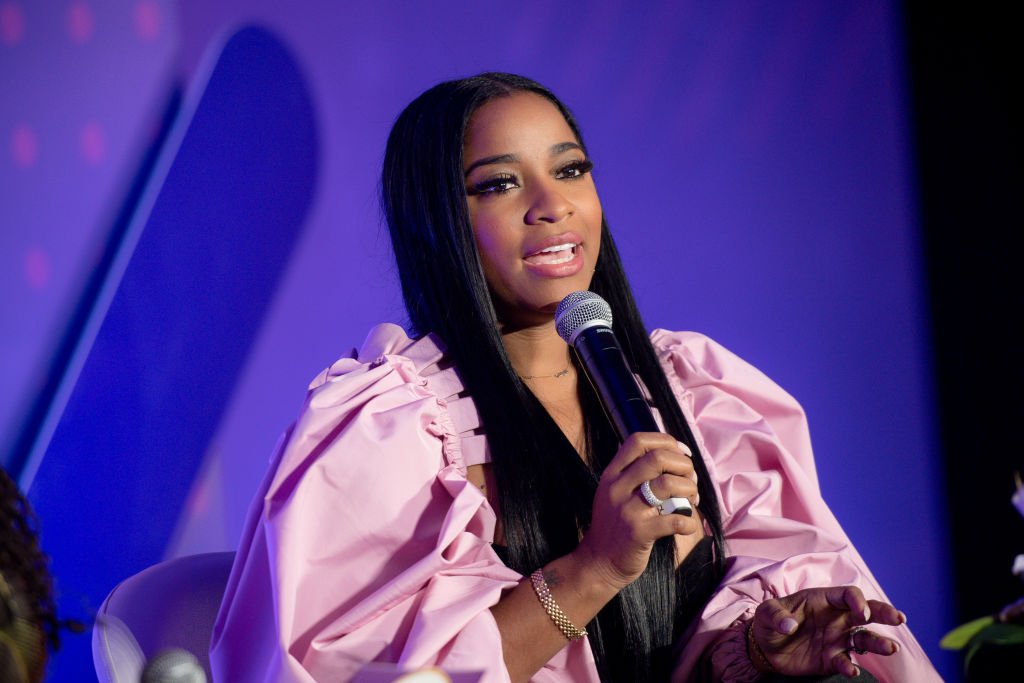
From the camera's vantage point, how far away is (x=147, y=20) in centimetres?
198

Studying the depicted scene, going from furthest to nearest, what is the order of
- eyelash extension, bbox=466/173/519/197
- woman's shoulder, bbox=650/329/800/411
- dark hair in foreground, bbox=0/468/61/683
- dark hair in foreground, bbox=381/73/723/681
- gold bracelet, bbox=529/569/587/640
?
woman's shoulder, bbox=650/329/800/411 → eyelash extension, bbox=466/173/519/197 → dark hair in foreground, bbox=381/73/723/681 → gold bracelet, bbox=529/569/587/640 → dark hair in foreground, bbox=0/468/61/683

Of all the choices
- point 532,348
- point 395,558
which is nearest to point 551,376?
point 532,348

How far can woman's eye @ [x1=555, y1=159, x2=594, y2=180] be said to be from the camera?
67.4 inches

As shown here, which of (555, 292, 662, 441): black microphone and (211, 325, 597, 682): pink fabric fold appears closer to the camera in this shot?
(555, 292, 662, 441): black microphone

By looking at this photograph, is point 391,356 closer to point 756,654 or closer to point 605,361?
point 605,361

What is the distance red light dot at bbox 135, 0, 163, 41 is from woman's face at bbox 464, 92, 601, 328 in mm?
697

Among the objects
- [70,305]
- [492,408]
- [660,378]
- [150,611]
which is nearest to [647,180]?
[660,378]

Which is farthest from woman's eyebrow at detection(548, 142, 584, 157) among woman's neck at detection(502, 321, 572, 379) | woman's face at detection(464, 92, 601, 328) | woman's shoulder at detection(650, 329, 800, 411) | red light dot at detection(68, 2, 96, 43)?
red light dot at detection(68, 2, 96, 43)

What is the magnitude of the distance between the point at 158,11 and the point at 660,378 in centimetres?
113

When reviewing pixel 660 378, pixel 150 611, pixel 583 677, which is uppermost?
pixel 660 378

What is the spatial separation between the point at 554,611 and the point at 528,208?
1.98 ft

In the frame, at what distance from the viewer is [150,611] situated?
148 centimetres

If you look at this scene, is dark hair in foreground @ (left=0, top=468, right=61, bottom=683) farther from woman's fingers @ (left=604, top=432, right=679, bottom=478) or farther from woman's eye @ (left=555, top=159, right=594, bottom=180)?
woman's eye @ (left=555, top=159, right=594, bottom=180)

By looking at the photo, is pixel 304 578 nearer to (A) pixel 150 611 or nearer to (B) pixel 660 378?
(A) pixel 150 611
